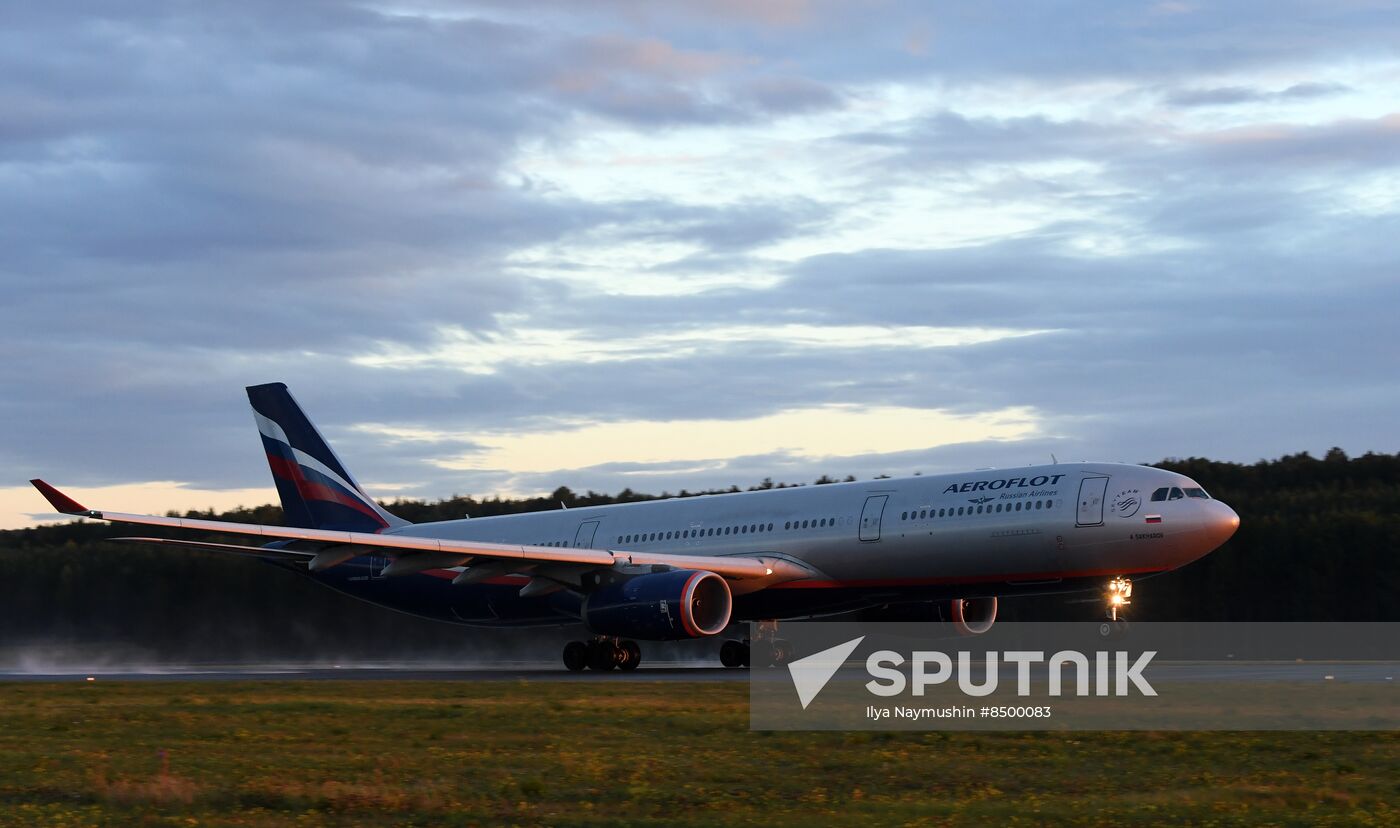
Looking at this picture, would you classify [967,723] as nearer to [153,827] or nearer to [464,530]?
[153,827]

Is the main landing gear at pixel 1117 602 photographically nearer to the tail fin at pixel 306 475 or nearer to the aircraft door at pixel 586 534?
the aircraft door at pixel 586 534

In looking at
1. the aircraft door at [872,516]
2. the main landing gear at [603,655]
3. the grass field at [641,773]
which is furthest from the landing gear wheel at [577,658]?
the grass field at [641,773]

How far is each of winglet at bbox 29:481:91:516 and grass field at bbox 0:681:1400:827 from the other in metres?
7.37

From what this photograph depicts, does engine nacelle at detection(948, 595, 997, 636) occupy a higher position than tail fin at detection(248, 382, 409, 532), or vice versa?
tail fin at detection(248, 382, 409, 532)

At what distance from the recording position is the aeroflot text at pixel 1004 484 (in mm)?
33094

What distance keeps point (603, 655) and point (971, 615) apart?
28.3ft

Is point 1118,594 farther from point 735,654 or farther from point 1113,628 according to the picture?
point 735,654

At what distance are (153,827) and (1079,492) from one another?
22986mm

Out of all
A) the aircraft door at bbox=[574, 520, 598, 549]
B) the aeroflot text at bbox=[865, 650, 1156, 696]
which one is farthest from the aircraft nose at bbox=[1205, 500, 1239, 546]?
the aircraft door at bbox=[574, 520, 598, 549]

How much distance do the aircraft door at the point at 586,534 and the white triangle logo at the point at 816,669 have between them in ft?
21.7

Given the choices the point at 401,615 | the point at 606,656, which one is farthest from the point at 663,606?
the point at 401,615

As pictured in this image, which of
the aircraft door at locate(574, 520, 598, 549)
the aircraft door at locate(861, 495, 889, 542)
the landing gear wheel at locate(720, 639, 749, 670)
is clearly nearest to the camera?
the aircraft door at locate(861, 495, 889, 542)

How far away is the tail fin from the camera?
151 ft

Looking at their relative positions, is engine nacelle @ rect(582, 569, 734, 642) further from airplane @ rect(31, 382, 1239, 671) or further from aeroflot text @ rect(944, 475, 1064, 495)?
aeroflot text @ rect(944, 475, 1064, 495)
